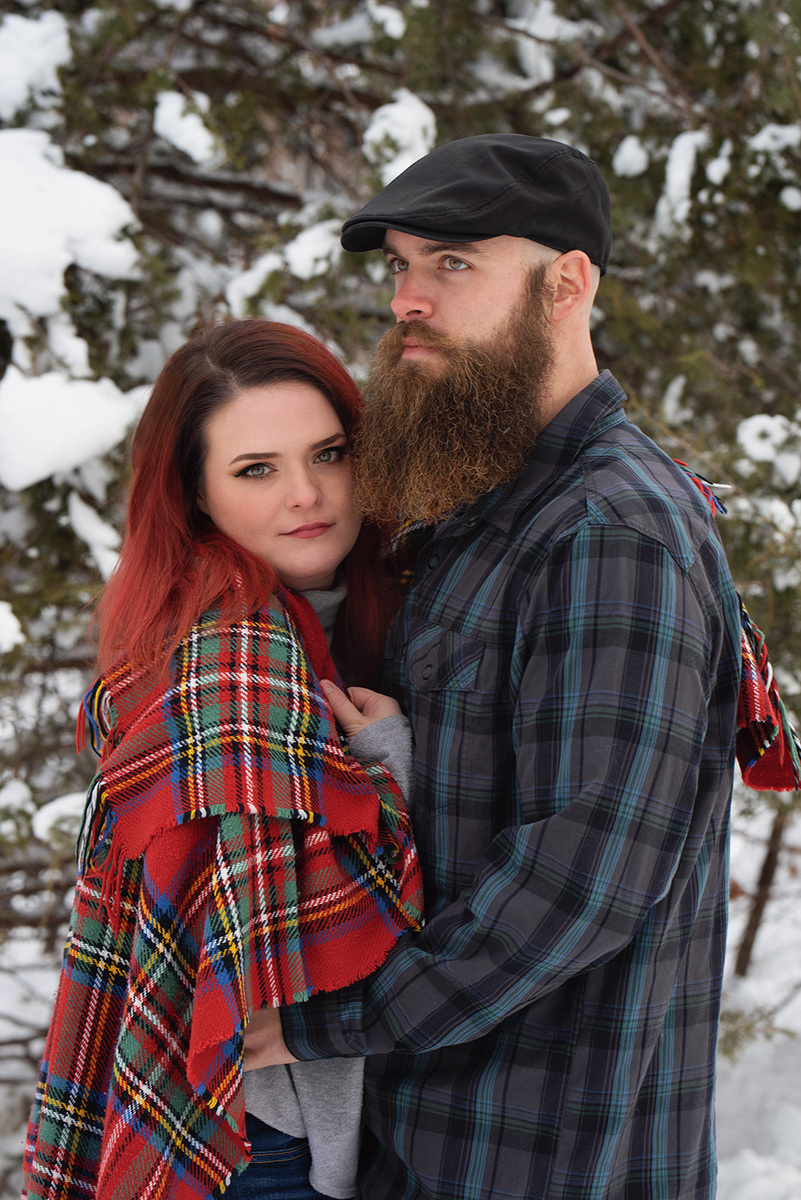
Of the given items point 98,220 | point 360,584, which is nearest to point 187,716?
point 360,584

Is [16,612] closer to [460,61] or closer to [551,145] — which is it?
[551,145]

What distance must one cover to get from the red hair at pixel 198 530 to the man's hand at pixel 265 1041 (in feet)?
2.01

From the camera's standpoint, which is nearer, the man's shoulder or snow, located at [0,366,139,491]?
the man's shoulder

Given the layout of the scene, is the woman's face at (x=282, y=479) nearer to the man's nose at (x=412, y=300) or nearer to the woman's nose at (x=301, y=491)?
the woman's nose at (x=301, y=491)

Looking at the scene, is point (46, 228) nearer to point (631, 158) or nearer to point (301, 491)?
point (301, 491)

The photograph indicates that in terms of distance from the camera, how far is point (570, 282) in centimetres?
155

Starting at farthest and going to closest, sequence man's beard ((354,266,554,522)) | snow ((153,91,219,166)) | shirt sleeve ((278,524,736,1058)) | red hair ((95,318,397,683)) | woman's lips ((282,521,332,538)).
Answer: snow ((153,91,219,166)) < woman's lips ((282,521,332,538)) < red hair ((95,318,397,683)) < man's beard ((354,266,554,522)) < shirt sleeve ((278,524,736,1058))

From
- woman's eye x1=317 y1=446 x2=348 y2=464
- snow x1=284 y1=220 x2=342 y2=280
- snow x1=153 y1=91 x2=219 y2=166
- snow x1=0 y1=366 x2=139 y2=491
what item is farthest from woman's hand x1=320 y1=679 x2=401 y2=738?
snow x1=153 y1=91 x2=219 y2=166

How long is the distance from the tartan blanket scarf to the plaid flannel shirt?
97mm

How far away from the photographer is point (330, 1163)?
5.10 ft

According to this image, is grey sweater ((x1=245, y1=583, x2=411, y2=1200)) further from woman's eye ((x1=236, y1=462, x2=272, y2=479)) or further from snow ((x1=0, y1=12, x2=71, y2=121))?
snow ((x1=0, y1=12, x2=71, y2=121))

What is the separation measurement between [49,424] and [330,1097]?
6.12 feet

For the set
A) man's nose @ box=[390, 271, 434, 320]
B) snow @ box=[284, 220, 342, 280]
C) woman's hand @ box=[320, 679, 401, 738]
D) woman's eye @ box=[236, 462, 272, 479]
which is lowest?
woman's hand @ box=[320, 679, 401, 738]

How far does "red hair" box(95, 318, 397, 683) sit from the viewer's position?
1652 mm
